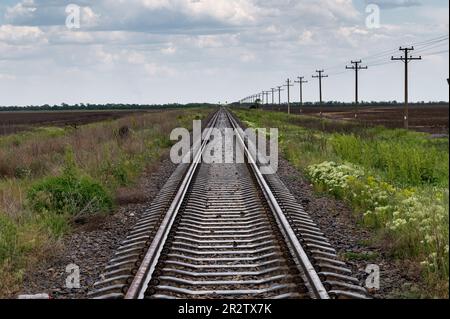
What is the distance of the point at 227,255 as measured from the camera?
7.56 meters

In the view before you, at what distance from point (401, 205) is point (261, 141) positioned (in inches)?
659

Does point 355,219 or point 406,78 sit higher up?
point 406,78

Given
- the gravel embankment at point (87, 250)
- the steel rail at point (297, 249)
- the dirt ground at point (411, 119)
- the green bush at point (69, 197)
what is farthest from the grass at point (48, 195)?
the dirt ground at point (411, 119)

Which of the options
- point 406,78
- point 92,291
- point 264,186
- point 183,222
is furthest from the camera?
point 406,78

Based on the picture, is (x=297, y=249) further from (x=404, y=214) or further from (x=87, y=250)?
(x=87, y=250)

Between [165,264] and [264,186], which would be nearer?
[165,264]

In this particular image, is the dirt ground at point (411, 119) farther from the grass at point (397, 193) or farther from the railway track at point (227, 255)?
the railway track at point (227, 255)

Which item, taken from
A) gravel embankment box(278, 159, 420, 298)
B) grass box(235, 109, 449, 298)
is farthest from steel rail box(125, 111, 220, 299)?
grass box(235, 109, 449, 298)

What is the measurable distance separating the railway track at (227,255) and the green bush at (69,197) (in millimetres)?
868

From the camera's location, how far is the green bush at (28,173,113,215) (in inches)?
407

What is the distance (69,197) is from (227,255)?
406 centimetres

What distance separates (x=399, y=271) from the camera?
7.05 m

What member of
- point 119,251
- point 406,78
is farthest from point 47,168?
point 406,78

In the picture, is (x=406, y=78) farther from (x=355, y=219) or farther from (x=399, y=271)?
(x=399, y=271)
